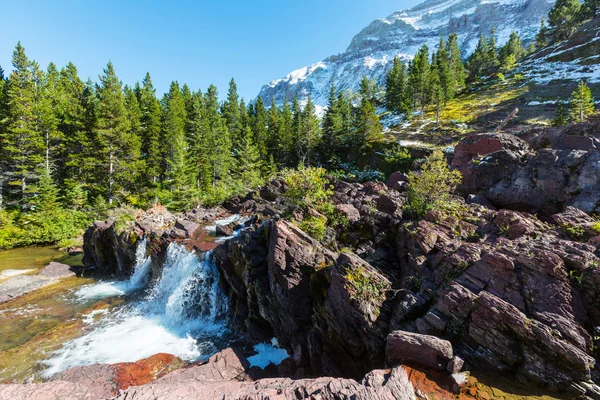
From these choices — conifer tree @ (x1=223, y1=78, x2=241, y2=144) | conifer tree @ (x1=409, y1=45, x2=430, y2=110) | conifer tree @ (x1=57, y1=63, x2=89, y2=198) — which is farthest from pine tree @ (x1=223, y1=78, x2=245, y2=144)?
conifer tree @ (x1=409, y1=45, x2=430, y2=110)

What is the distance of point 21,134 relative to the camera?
32.3 metres

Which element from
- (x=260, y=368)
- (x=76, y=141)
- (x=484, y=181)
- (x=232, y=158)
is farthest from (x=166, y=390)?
(x=232, y=158)

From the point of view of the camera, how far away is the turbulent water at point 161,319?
1245 cm

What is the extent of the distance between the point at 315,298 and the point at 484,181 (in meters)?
17.4

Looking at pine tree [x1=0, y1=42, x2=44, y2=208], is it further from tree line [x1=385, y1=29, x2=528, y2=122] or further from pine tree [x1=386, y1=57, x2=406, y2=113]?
pine tree [x1=386, y1=57, x2=406, y2=113]

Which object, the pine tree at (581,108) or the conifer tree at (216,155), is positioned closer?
the pine tree at (581,108)

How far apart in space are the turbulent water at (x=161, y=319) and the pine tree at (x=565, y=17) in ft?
377

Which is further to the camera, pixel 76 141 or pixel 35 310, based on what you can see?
pixel 76 141

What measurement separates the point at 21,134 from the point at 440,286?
4659cm

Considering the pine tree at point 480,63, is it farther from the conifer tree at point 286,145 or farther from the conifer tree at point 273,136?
the conifer tree at point 273,136

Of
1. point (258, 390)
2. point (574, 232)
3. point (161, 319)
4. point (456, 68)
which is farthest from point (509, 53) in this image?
point (258, 390)

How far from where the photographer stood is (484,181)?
2045 centimetres

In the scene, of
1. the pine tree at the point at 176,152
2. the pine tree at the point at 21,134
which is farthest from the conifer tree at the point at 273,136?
the pine tree at the point at 21,134

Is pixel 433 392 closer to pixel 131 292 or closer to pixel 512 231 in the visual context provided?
pixel 512 231
